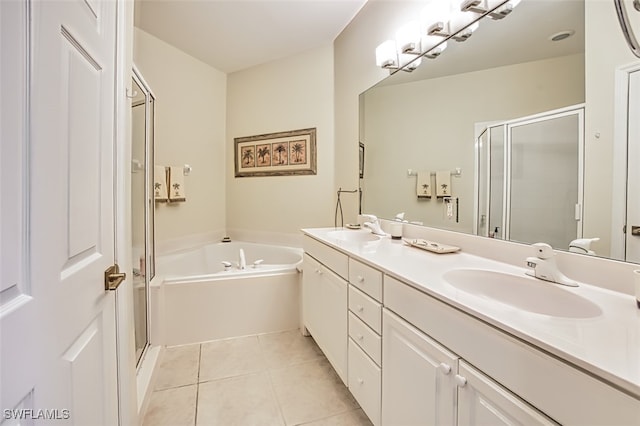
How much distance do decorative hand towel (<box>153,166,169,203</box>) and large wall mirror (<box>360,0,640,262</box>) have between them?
2201 millimetres

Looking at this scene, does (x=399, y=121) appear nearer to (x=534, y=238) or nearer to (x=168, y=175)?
(x=534, y=238)

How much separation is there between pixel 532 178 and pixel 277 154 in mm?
2515

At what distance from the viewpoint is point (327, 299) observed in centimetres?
176

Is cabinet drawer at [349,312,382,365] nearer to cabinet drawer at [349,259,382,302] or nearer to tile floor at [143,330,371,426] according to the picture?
cabinet drawer at [349,259,382,302]

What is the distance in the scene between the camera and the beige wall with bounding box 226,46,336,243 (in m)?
2.98

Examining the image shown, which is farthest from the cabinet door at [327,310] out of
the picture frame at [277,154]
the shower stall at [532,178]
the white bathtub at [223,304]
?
the picture frame at [277,154]

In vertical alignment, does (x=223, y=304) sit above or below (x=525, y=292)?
below

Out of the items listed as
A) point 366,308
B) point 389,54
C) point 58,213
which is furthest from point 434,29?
point 58,213

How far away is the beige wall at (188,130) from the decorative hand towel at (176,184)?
9cm

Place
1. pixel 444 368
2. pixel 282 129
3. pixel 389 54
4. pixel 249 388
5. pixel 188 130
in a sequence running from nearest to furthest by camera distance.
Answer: pixel 444 368, pixel 249 388, pixel 389 54, pixel 188 130, pixel 282 129

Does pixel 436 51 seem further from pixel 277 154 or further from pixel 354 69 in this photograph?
pixel 277 154

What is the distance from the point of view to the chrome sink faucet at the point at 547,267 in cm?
93

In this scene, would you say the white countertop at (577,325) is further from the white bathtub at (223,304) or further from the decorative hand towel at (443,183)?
the white bathtub at (223,304)

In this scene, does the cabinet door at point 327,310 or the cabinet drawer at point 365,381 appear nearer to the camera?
the cabinet drawer at point 365,381
